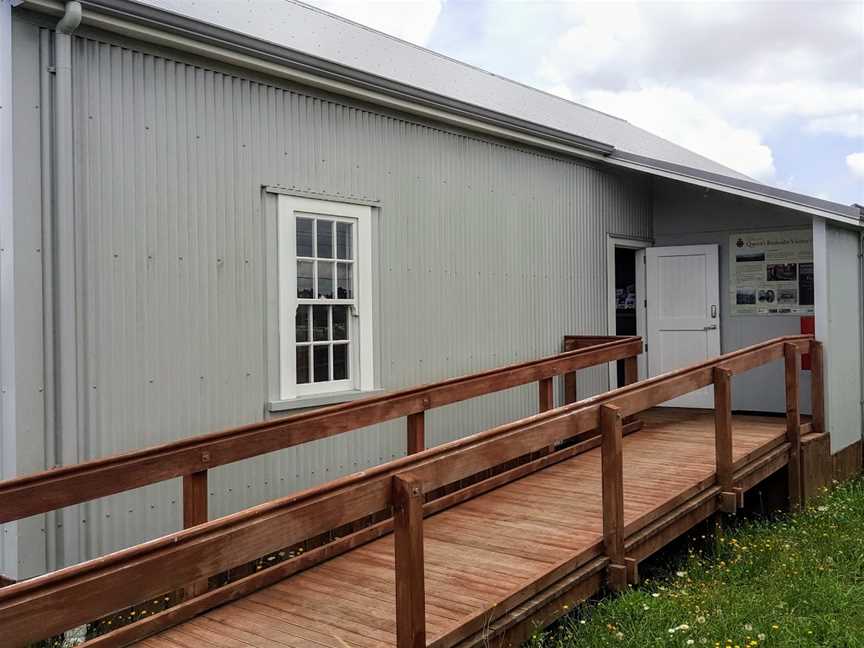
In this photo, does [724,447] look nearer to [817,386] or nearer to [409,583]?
[817,386]

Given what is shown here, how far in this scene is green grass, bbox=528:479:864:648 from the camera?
171 inches

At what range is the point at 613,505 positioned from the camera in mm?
4852

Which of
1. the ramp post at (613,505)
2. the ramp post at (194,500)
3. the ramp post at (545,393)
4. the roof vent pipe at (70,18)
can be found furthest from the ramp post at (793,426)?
the roof vent pipe at (70,18)

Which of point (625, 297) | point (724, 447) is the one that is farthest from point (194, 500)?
point (625, 297)

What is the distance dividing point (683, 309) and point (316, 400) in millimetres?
5626

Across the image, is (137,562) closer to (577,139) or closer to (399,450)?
(399,450)

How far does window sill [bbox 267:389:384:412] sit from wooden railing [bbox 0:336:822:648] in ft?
2.51

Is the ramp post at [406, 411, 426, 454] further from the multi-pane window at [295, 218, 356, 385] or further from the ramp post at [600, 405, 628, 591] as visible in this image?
the ramp post at [600, 405, 628, 591]

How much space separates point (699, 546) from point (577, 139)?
4440mm

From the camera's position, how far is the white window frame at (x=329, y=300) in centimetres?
614

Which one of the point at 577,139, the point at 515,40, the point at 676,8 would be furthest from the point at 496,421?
the point at 676,8

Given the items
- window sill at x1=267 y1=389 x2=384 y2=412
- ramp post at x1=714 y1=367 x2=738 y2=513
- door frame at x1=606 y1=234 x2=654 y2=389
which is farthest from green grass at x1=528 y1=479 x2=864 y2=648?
door frame at x1=606 y1=234 x2=654 y2=389

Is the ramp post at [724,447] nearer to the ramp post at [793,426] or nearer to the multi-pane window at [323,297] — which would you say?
the ramp post at [793,426]

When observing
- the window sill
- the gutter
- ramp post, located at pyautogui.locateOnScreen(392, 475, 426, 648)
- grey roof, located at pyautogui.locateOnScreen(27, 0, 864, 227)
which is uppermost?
grey roof, located at pyautogui.locateOnScreen(27, 0, 864, 227)
